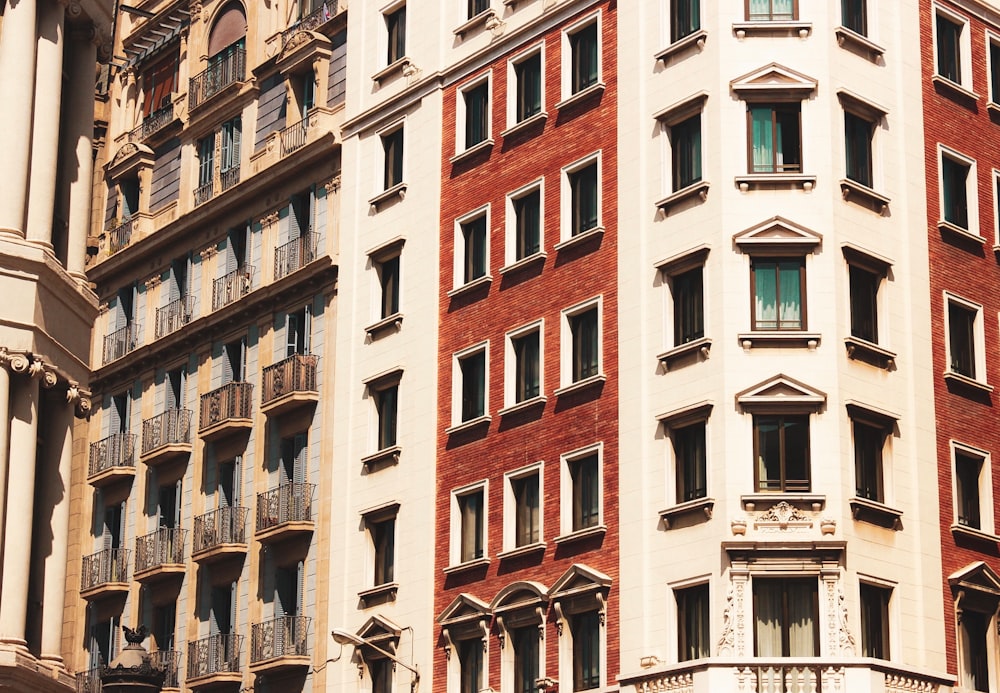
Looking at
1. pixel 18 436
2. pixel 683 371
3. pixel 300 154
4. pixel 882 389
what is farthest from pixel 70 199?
pixel 300 154

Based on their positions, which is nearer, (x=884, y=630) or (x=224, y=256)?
(x=884, y=630)

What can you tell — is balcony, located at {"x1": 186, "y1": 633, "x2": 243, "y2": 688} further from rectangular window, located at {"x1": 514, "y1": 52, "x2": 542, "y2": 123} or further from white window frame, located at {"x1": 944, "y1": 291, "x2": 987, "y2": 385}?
white window frame, located at {"x1": 944, "y1": 291, "x2": 987, "y2": 385}

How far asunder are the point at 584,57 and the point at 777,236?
9327mm

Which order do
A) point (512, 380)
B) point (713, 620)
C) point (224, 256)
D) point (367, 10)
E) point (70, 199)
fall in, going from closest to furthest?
point (70, 199)
point (713, 620)
point (512, 380)
point (367, 10)
point (224, 256)

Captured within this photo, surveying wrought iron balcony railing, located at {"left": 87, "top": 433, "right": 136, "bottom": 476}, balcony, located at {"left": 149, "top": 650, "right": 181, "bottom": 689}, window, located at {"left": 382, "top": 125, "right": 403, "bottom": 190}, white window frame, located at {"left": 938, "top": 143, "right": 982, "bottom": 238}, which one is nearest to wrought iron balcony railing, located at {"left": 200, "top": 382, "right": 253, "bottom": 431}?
Result: wrought iron balcony railing, located at {"left": 87, "top": 433, "right": 136, "bottom": 476}

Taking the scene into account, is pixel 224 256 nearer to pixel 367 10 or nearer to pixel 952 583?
pixel 367 10

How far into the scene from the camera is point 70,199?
4109cm

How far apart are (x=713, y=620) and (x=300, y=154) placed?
24.7 meters

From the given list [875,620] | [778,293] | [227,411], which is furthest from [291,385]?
[875,620]

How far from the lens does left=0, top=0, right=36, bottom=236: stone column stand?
37.9 meters

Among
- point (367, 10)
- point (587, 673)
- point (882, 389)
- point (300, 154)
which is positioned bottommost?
point (587, 673)

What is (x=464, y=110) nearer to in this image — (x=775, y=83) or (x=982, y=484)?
(x=775, y=83)

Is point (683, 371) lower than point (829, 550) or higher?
higher

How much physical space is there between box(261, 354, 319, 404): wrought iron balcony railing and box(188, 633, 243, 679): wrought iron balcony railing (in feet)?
24.4
